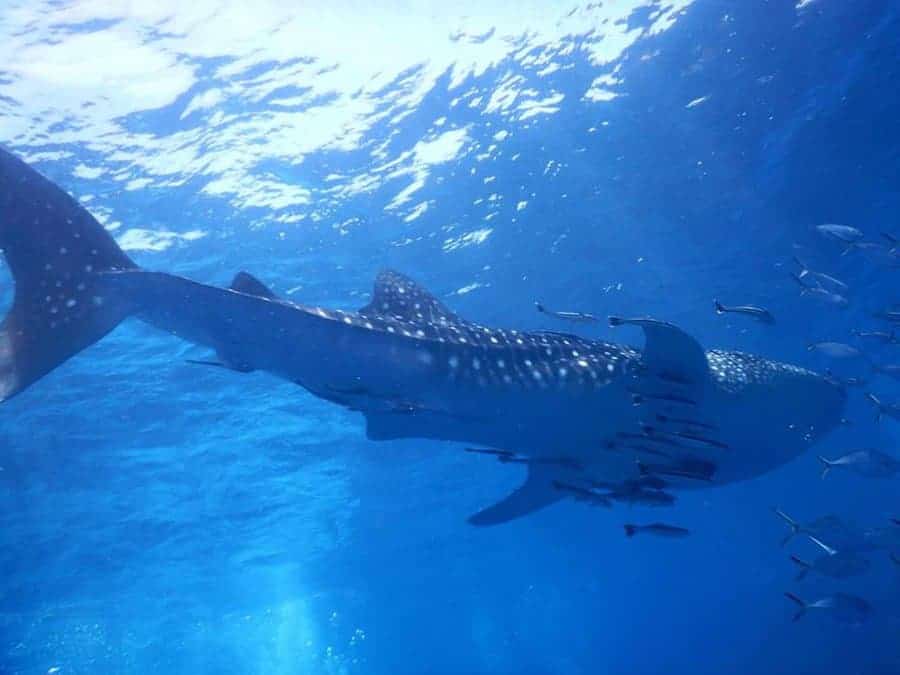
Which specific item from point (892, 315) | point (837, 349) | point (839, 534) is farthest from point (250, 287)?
point (839, 534)

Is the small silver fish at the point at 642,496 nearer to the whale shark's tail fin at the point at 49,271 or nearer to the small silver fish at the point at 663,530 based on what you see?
the small silver fish at the point at 663,530

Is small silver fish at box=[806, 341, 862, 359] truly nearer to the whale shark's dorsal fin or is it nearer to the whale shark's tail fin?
the whale shark's dorsal fin

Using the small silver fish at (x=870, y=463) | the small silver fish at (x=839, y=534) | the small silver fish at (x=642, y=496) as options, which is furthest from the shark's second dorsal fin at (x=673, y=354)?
the small silver fish at (x=839, y=534)

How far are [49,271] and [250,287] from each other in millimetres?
1799

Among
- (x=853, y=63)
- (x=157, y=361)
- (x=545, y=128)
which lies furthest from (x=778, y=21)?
(x=157, y=361)

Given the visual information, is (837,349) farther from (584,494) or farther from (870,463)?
(584,494)

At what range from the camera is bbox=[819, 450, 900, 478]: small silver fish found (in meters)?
9.77

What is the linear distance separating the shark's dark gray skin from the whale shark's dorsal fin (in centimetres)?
2

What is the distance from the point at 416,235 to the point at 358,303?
297 cm

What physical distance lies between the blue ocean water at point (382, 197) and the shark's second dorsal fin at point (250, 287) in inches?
226

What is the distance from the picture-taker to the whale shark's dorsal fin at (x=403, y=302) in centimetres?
659

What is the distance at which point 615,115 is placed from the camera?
46.0 ft

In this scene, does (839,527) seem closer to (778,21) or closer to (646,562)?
(778,21)

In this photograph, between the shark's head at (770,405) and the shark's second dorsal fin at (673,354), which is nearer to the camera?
the shark's second dorsal fin at (673,354)
